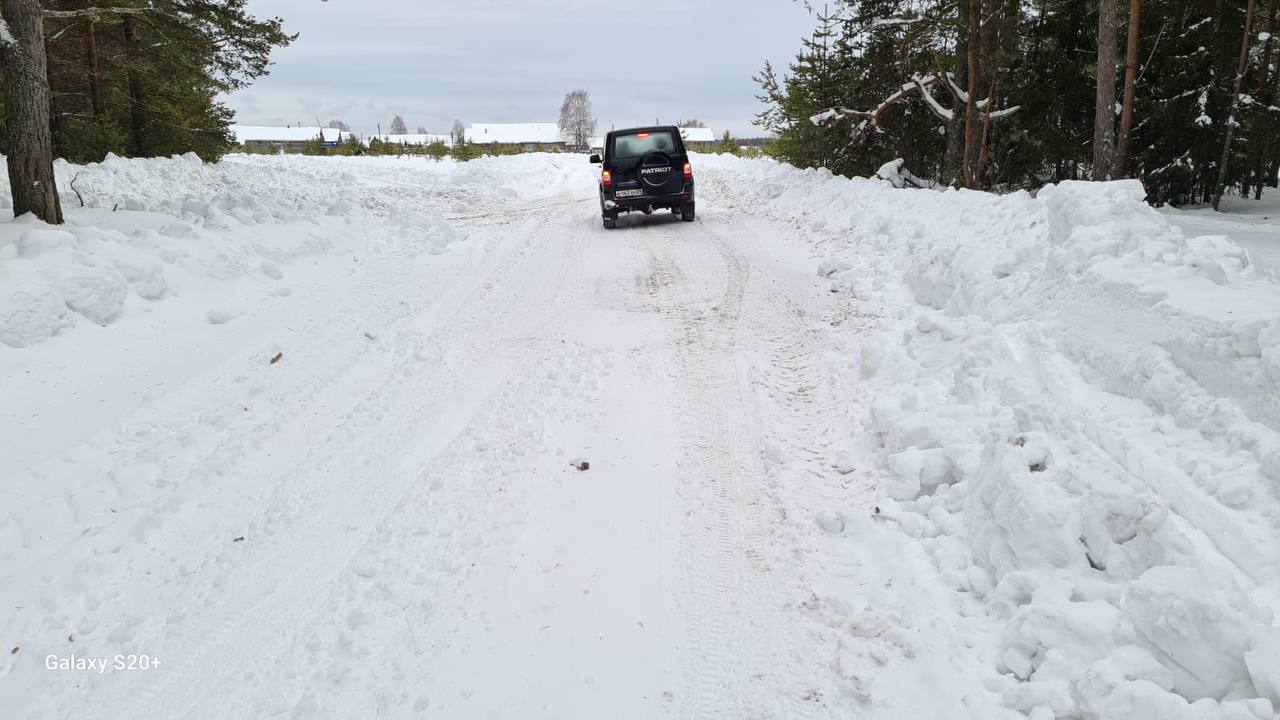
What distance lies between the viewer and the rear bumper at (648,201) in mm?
13453

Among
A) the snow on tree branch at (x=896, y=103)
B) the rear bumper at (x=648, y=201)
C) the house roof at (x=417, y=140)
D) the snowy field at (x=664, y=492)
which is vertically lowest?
the snowy field at (x=664, y=492)

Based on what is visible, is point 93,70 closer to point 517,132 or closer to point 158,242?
point 158,242

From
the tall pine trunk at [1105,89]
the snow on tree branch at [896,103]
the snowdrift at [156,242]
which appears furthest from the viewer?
the snow on tree branch at [896,103]

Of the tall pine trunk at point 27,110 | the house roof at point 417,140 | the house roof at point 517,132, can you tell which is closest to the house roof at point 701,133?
the house roof at point 517,132

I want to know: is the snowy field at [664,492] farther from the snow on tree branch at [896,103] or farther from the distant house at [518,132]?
the distant house at [518,132]

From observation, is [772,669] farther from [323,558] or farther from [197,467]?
[197,467]

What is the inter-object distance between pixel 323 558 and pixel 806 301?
585 cm

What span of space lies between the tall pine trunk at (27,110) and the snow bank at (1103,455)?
978 centimetres

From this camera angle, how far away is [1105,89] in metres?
12.1

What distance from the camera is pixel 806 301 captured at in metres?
7.84

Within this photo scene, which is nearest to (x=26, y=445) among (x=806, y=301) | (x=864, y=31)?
(x=806, y=301)

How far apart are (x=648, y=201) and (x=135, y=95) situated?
16462 mm

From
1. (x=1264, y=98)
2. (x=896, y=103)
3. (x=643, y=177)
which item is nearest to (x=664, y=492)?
(x=643, y=177)

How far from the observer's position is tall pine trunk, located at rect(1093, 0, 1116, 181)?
11609 millimetres
